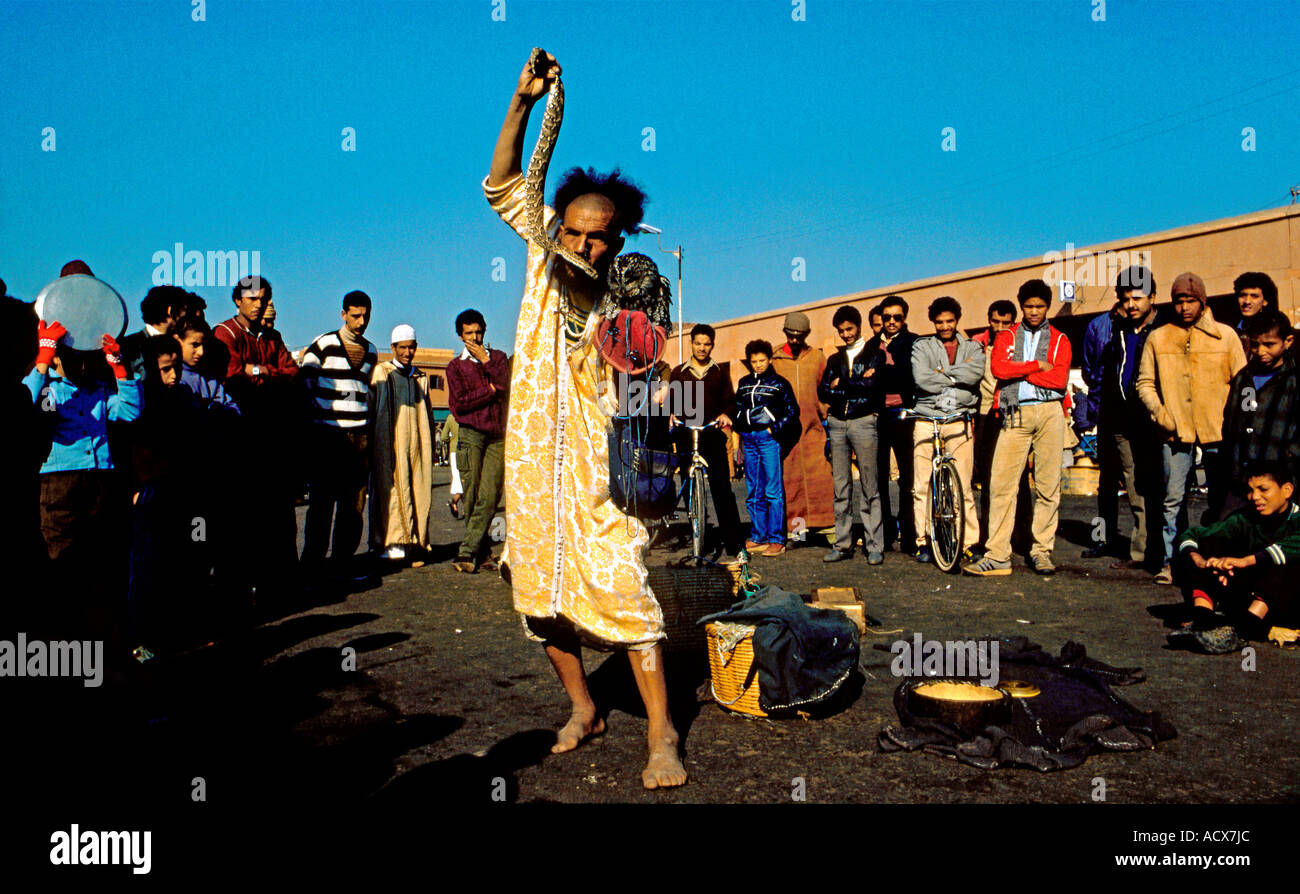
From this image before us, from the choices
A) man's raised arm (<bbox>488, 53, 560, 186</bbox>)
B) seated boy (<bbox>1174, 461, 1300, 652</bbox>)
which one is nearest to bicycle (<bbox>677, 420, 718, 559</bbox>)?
seated boy (<bbox>1174, 461, 1300, 652</bbox>)

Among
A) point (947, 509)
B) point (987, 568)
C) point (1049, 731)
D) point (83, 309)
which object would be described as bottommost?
point (1049, 731)

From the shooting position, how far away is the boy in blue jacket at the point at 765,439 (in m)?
9.85

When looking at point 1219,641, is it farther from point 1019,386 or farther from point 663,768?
point 663,768

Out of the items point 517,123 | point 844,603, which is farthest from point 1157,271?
point 517,123

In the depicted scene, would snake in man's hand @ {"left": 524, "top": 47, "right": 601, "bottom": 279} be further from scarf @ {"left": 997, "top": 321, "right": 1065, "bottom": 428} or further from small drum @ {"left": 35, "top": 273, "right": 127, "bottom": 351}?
scarf @ {"left": 997, "top": 321, "right": 1065, "bottom": 428}

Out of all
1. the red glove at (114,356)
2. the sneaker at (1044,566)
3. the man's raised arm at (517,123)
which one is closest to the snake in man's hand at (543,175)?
the man's raised arm at (517,123)

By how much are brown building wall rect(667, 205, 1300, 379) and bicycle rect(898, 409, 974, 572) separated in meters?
11.0

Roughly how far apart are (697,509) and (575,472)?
18.4 ft

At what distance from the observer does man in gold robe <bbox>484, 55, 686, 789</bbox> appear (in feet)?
11.4

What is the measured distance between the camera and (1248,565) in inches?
225

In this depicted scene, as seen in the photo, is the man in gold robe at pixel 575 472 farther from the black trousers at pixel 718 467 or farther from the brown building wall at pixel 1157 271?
the brown building wall at pixel 1157 271

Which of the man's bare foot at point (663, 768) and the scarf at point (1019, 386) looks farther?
the scarf at point (1019, 386)

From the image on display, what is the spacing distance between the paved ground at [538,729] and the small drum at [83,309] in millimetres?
1768
